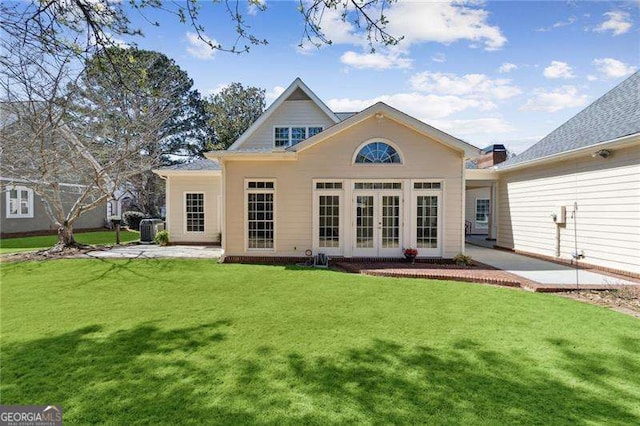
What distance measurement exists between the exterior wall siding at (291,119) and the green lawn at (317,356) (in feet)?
28.8

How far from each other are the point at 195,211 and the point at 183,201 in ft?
2.21

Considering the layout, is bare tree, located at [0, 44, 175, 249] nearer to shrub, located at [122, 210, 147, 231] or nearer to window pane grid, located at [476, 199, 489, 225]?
shrub, located at [122, 210, 147, 231]

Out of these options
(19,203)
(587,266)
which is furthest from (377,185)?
(19,203)

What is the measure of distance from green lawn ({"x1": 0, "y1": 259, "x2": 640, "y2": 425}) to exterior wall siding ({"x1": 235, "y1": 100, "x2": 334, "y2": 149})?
8786 millimetres

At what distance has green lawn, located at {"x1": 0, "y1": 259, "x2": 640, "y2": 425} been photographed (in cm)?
312

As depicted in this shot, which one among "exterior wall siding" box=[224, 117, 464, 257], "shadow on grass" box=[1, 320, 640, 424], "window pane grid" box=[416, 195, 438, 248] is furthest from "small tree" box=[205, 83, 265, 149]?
"shadow on grass" box=[1, 320, 640, 424]

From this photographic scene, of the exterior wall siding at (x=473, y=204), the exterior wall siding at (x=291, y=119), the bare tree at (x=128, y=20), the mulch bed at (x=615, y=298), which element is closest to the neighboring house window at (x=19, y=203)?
the exterior wall siding at (x=291, y=119)

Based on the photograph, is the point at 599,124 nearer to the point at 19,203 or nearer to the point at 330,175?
the point at 330,175

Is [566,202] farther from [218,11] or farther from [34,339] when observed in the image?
[34,339]

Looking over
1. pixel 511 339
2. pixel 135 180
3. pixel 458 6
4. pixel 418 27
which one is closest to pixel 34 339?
pixel 511 339

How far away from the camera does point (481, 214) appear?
21.8 metres

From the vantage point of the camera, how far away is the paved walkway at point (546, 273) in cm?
787

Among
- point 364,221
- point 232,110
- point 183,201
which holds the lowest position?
point 364,221

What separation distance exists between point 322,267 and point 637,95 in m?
10.7
